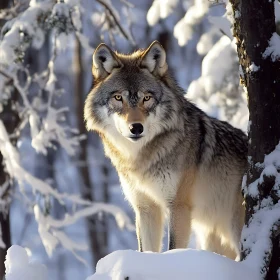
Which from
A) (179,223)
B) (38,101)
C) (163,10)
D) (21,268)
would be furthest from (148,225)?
(163,10)

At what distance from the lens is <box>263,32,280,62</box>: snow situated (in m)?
4.50

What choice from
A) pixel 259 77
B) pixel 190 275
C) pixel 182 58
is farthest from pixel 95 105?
pixel 182 58

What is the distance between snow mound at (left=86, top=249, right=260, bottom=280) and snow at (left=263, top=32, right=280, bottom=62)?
4.14ft

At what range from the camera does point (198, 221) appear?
629cm

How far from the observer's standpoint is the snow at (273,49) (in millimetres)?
4504

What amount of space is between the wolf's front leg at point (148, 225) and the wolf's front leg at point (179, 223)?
263 mm

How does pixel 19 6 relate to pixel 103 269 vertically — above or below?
above

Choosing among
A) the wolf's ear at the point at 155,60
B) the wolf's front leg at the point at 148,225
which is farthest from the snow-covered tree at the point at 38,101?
the wolf's front leg at the point at 148,225

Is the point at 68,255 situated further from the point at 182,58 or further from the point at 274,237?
the point at 274,237

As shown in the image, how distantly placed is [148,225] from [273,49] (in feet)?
6.84

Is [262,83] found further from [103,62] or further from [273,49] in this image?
[103,62]

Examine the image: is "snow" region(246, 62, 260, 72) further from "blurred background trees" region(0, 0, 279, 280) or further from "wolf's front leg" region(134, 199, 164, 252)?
"wolf's front leg" region(134, 199, 164, 252)

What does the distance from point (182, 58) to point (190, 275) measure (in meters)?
16.7

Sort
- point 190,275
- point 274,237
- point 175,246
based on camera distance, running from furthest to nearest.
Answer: point 175,246 < point 274,237 < point 190,275
